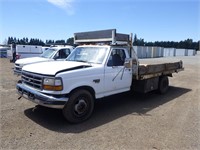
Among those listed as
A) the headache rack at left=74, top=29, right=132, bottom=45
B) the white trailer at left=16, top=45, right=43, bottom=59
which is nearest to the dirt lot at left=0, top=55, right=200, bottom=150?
the headache rack at left=74, top=29, right=132, bottom=45

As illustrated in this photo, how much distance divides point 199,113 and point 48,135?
15.0 feet

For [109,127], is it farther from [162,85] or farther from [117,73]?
[162,85]

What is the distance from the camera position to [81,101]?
494 centimetres

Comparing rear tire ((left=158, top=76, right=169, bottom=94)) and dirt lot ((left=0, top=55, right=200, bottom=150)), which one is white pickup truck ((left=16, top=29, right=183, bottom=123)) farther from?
rear tire ((left=158, top=76, right=169, bottom=94))

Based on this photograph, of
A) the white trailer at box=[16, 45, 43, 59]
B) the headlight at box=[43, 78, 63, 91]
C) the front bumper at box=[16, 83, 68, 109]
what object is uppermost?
the white trailer at box=[16, 45, 43, 59]

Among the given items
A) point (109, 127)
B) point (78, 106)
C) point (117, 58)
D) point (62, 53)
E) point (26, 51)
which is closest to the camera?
point (109, 127)

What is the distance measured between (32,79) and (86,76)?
144 centimetres

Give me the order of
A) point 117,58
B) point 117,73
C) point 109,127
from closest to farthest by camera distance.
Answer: point 109,127
point 117,73
point 117,58

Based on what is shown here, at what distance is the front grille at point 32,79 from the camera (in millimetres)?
4724

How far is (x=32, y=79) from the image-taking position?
4965 mm

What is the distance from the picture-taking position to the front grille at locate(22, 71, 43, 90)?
472 centimetres

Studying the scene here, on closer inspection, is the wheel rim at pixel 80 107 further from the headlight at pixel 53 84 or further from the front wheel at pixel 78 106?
the headlight at pixel 53 84

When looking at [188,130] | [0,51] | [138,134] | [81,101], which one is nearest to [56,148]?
[81,101]

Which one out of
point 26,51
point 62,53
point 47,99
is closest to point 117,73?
point 47,99
